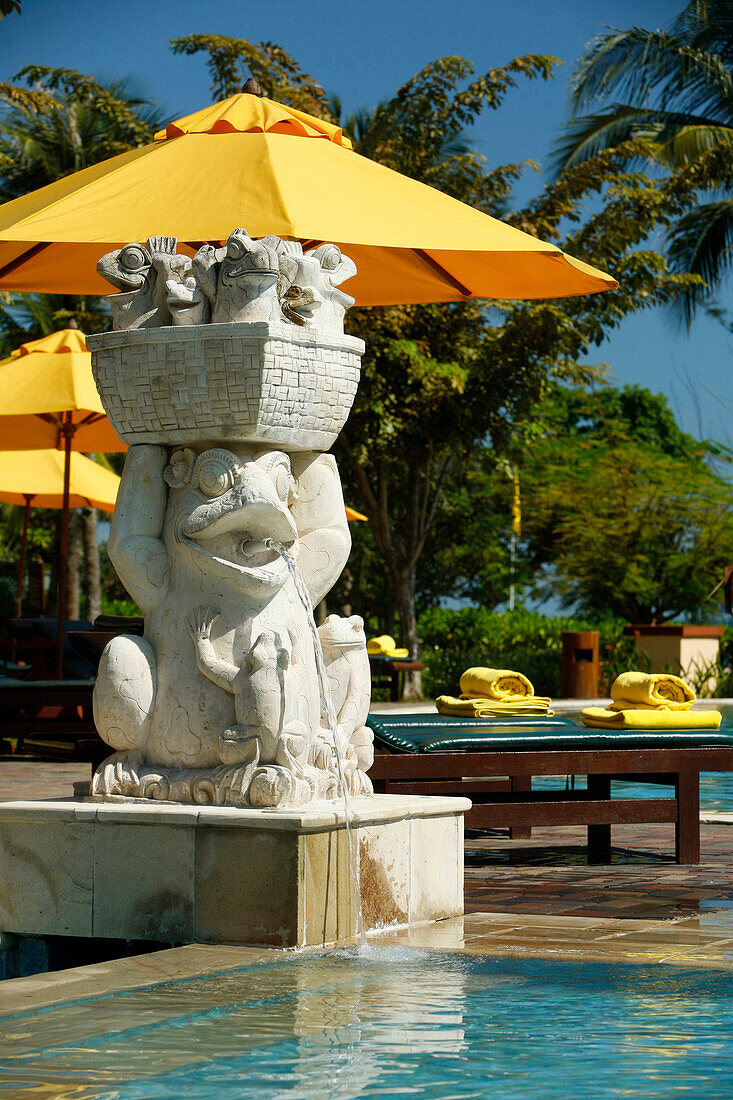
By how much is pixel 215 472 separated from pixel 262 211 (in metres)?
1.68

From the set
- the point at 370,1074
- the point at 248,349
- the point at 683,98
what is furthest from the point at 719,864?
the point at 683,98

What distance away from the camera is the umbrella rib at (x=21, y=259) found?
7.04 meters

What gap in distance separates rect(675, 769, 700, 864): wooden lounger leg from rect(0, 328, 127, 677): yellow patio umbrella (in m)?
4.89

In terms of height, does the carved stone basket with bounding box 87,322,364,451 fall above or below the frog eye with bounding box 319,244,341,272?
below

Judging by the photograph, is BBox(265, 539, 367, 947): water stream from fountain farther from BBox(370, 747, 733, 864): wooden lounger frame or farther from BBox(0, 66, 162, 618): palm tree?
BBox(0, 66, 162, 618): palm tree

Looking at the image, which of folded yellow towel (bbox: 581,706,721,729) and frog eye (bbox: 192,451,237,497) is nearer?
frog eye (bbox: 192,451,237,497)

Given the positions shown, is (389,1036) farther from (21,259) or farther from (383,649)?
(383,649)

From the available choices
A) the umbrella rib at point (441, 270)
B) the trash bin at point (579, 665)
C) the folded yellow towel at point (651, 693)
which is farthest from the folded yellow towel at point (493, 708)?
the trash bin at point (579, 665)

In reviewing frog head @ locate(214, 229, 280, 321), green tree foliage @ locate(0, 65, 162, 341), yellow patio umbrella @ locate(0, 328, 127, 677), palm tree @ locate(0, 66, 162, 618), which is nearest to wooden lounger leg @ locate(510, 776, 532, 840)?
frog head @ locate(214, 229, 280, 321)

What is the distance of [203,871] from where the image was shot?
14.4 feet

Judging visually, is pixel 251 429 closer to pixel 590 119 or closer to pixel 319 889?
pixel 319 889

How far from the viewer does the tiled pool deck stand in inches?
153

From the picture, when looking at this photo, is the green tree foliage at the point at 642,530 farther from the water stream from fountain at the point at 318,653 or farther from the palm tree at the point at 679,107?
the water stream from fountain at the point at 318,653

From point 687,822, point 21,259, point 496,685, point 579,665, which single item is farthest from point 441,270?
point 579,665
